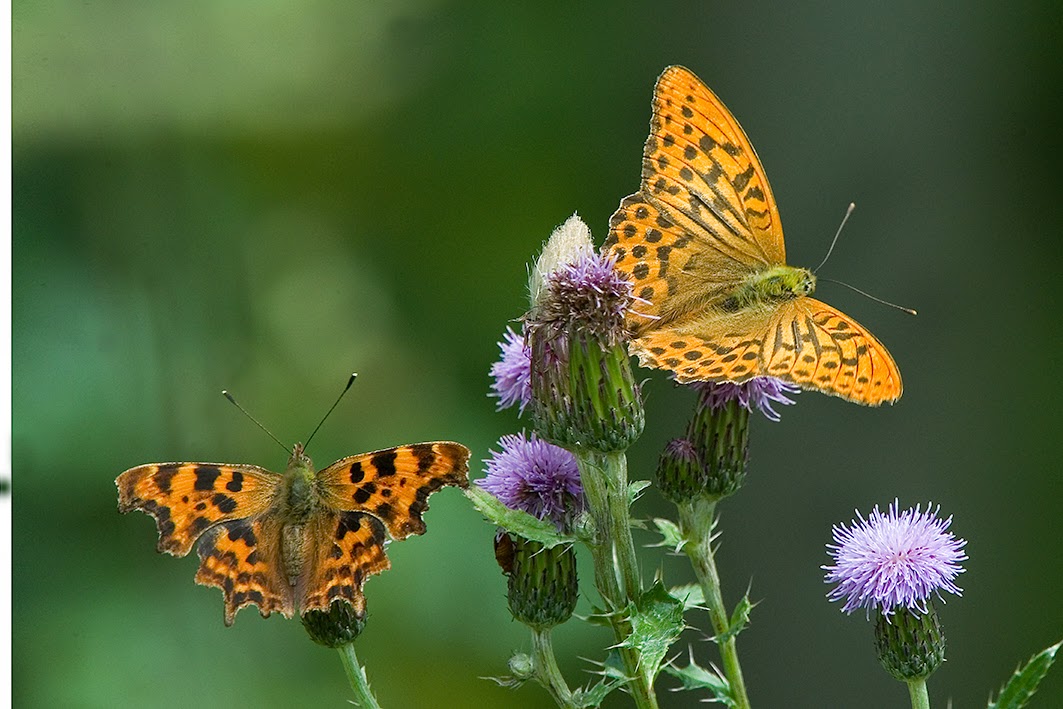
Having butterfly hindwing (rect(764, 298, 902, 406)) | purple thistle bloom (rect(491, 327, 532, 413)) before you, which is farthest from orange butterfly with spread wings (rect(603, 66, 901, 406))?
purple thistle bloom (rect(491, 327, 532, 413))

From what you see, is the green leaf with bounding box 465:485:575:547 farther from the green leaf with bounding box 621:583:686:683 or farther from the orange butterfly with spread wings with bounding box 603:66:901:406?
the orange butterfly with spread wings with bounding box 603:66:901:406

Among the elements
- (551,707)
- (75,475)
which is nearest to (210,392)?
(75,475)

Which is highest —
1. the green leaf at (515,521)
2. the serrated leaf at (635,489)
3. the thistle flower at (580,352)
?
the thistle flower at (580,352)

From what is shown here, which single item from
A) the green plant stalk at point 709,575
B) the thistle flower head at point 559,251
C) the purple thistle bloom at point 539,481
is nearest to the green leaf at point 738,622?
the green plant stalk at point 709,575

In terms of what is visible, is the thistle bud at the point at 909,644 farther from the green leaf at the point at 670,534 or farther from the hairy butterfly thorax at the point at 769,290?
the hairy butterfly thorax at the point at 769,290

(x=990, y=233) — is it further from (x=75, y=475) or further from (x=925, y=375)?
(x=75, y=475)
